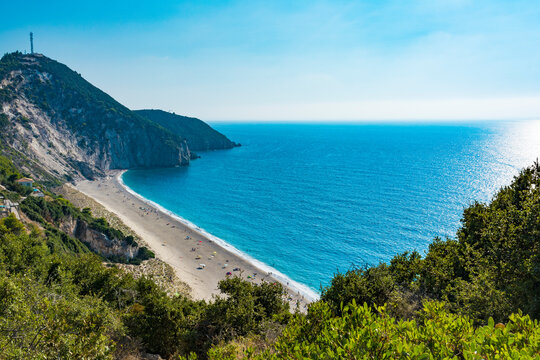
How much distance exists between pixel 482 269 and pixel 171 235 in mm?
55752

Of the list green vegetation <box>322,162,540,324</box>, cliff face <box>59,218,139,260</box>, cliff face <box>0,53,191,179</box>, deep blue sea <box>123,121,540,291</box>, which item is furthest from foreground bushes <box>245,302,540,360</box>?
cliff face <box>0,53,191,179</box>

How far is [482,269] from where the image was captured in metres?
13.9

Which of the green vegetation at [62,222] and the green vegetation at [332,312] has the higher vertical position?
the green vegetation at [332,312]

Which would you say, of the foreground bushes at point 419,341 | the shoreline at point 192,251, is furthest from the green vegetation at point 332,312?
the shoreline at point 192,251

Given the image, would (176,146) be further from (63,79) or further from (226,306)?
(226,306)

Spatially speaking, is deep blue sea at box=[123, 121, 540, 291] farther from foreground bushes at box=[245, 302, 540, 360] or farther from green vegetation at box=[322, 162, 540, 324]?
foreground bushes at box=[245, 302, 540, 360]

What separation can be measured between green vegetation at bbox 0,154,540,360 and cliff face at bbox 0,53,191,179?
83.2 meters

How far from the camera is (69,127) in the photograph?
4360 inches

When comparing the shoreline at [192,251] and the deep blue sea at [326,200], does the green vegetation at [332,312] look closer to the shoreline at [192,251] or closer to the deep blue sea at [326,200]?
the deep blue sea at [326,200]

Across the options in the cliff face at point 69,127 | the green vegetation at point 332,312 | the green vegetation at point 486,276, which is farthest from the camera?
the cliff face at point 69,127

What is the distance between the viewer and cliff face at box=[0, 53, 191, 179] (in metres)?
91.3

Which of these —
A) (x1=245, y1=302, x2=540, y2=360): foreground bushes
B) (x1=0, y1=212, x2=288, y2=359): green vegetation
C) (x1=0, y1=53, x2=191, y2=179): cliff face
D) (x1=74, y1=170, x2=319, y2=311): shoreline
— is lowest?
(x1=74, y1=170, x2=319, y2=311): shoreline

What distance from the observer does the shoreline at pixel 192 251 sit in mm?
42906

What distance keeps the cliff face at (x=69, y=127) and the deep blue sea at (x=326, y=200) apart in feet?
40.8
